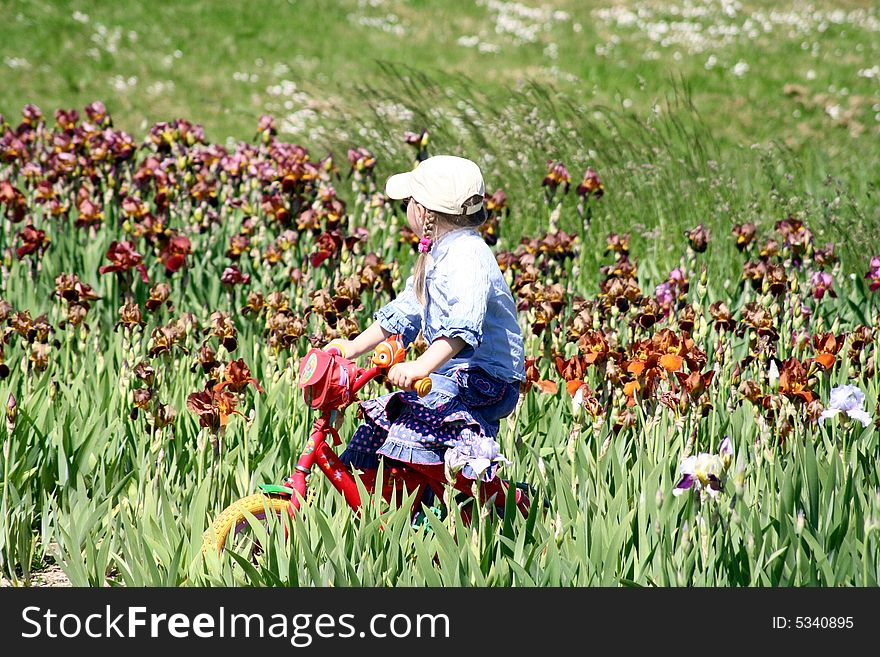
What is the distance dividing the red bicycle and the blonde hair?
0.66 ft

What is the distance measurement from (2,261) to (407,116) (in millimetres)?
3279

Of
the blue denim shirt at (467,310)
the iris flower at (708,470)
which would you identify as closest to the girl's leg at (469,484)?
the blue denim shirt at (467,310)

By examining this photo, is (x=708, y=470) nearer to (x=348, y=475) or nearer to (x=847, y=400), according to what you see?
(x=847, y=400)

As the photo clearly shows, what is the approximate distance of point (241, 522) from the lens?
3.05m

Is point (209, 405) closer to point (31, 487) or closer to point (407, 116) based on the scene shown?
point (31, 487)

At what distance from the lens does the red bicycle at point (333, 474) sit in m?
2.82

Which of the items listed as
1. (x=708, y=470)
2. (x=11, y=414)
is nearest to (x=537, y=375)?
(x=708, y=470)

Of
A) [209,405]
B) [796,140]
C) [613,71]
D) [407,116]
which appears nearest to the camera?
[209,405]

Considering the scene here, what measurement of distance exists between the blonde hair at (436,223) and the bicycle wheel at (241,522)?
0.72 metres

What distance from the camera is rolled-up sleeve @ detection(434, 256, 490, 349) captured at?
2.84m

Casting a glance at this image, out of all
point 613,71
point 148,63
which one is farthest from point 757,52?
point 148,63

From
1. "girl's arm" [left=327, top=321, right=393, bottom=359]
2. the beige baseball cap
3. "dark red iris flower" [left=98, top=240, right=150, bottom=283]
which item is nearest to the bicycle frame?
"girl's arm" [left=327, top=321, right=393, bottom=359]

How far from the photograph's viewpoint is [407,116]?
7.55m
